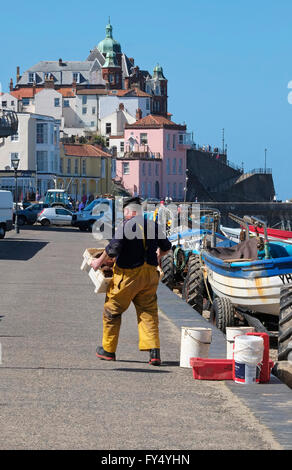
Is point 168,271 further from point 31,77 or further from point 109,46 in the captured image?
point 109,46

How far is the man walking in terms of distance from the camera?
10.9 meters

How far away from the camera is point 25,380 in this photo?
974 cm

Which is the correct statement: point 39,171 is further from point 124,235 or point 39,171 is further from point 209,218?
point 124,235

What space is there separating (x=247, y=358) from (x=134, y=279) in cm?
169

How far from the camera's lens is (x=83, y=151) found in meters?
128

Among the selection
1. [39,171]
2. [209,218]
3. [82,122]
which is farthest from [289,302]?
[82,122]

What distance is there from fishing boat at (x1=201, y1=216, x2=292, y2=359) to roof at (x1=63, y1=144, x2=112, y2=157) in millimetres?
104998

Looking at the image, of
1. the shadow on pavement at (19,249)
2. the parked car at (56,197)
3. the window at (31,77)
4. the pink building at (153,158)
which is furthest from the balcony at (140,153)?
the shadow on pavement at (19,249)

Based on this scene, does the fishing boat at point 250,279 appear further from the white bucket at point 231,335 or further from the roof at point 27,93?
the roof at point 27,93

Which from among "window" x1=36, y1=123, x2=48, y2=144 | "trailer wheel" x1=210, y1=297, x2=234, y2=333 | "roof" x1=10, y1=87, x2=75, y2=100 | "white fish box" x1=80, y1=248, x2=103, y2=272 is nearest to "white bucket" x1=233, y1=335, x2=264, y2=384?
"white fish box" x1=80, y1=248, x2=103, y2=272

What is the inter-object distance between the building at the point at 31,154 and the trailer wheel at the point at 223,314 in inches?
3156

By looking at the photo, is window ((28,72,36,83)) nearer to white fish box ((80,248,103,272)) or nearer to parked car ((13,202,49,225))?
parked car ((13,202,49,225))

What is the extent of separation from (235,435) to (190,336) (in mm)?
3317

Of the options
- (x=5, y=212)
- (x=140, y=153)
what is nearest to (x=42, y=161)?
(x=140, y=153)
